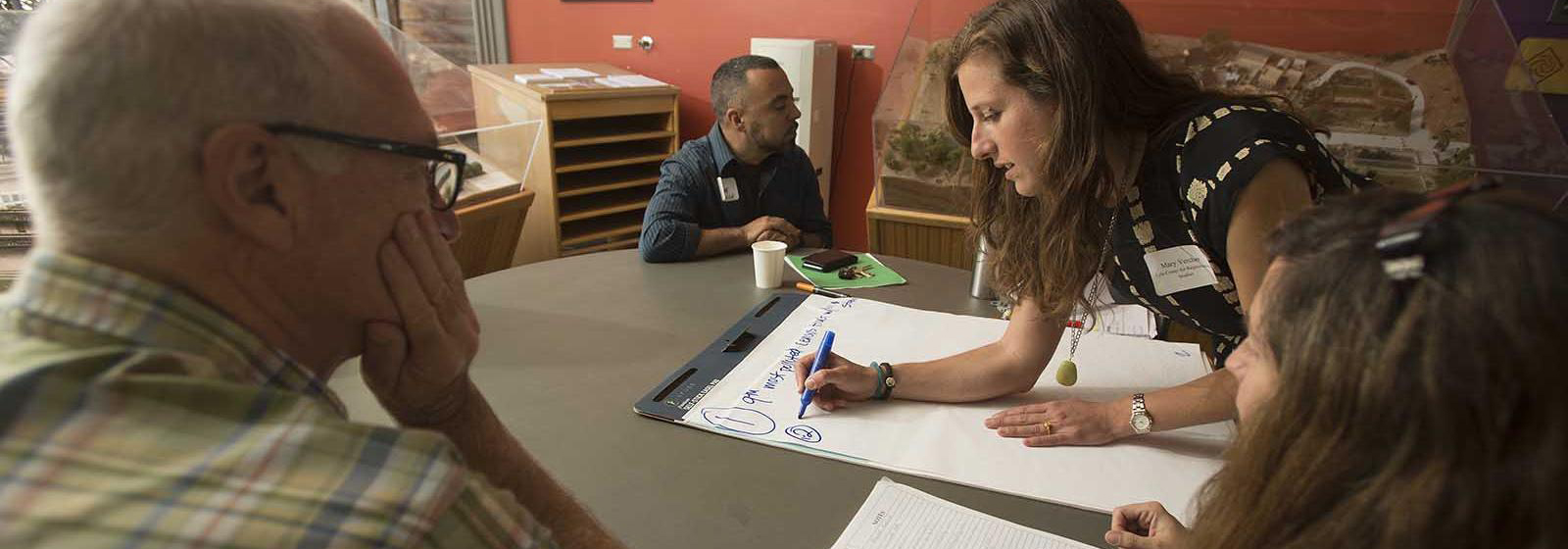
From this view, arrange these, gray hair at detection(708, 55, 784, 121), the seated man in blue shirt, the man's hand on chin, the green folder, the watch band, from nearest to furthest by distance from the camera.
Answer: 1. the man's hand on chin
2. the watch band
3. the green folder
4. the seated man in blue shirt
5. gray hair at detection(708, 55, 784, 121)

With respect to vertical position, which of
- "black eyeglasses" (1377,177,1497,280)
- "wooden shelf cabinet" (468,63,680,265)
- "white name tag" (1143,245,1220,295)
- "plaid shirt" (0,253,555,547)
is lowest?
"wooden shelf cabinet" (468,63,680,265)

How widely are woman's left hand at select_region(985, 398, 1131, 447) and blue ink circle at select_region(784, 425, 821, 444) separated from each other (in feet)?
0.91

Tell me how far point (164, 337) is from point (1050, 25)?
1143 mm

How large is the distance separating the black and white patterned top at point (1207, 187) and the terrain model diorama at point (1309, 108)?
2.57 ft

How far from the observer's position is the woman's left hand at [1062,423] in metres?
1.15

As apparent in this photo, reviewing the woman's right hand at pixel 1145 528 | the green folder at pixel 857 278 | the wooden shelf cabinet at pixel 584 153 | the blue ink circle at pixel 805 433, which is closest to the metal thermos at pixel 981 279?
the green folder at pixel 857 278

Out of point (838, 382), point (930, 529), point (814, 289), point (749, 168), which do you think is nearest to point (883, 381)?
point (838, 382)

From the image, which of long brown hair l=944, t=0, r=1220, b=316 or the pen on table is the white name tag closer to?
long brown hair l=944, t=0, r=1220, b=316

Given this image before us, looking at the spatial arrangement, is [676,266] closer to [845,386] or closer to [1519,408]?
[845,386]

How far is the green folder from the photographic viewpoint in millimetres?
1882

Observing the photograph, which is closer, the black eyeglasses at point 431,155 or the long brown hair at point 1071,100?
the black eyeglasses at point 431,155

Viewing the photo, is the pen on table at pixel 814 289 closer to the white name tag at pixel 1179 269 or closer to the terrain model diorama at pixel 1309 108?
the terrain model diorama at pixel 1309 108

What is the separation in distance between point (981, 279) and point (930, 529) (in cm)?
94

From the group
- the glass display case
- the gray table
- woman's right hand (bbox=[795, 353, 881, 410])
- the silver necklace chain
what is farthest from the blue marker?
the glass display case
